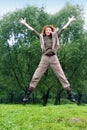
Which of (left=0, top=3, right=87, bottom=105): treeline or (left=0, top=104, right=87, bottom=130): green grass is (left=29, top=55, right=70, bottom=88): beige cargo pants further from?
(left=0, top=3, right=87, bottom=105): treeline

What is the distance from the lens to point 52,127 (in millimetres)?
13008

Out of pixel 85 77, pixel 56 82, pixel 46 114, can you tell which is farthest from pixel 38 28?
pixel 46 114

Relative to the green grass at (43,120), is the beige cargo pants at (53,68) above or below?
above

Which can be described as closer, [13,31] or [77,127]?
[77,127]

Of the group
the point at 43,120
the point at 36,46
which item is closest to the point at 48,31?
the point at 43,120

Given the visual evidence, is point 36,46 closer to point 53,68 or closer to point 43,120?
point 53,68

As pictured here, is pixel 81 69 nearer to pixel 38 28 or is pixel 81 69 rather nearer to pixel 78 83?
pixel 78 83

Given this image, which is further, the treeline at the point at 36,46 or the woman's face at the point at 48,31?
the treeline at the point at 36,46

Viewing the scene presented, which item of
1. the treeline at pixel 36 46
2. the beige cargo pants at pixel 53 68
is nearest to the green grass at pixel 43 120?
the beige cargo pants at pixel 53 68

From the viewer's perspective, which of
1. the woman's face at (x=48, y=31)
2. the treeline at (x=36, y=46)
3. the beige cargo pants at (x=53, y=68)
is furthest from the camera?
the treeline at (x=36, y=46)

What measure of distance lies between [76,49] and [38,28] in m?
6.44

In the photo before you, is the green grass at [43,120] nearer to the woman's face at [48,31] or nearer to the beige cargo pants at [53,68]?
the beige cargo pants at [53,68]

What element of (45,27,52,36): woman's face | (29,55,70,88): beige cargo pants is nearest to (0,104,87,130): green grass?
(29,55,70,88): beige cargo pants

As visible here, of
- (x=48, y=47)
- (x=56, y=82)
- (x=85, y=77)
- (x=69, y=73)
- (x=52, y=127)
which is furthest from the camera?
(x=85, y=77)
